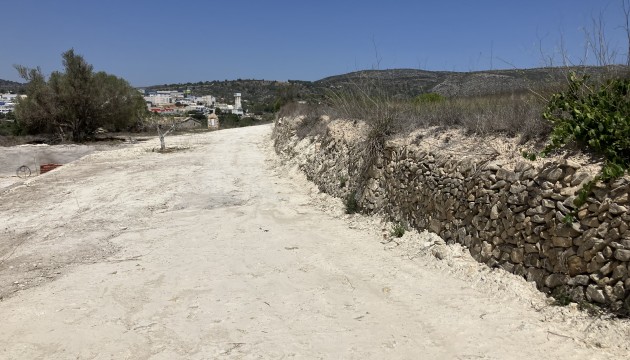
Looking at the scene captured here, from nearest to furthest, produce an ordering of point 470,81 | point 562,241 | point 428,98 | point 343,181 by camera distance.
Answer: point 562,241
point 343,181
point 428,98
point 470,81

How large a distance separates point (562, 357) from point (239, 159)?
16.4 meters

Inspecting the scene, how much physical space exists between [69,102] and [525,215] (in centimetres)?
3070

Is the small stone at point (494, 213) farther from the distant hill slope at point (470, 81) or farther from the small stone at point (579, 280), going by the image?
the distant hill slope at point (470, 81)

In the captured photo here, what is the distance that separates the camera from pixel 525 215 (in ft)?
17.1

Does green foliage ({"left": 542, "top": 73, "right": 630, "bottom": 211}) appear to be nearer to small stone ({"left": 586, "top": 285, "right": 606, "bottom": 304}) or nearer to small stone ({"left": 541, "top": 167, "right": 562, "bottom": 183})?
small stone ({"left": 541, "top": 167, "right": 562, "bottom": 183})

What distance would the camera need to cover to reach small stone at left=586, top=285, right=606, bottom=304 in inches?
172

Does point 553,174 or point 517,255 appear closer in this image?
point 553,174

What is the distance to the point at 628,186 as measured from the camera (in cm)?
431

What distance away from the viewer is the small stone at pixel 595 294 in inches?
172

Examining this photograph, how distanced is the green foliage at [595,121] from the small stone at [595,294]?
2.69ft

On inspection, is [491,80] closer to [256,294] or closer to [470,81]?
[470,81]

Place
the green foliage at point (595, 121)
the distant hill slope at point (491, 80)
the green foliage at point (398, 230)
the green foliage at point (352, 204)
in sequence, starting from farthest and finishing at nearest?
the green foliage at point (352, 204) → the green foliage at point (398, 230) → the distant hill slope at point (491, 80) → the green foliage at point (595, 121)

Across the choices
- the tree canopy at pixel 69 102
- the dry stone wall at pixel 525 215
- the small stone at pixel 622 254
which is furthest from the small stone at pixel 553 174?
the tree canopy at pixel 69 102

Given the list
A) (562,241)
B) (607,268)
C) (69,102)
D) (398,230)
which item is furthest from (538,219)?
(69,102)
